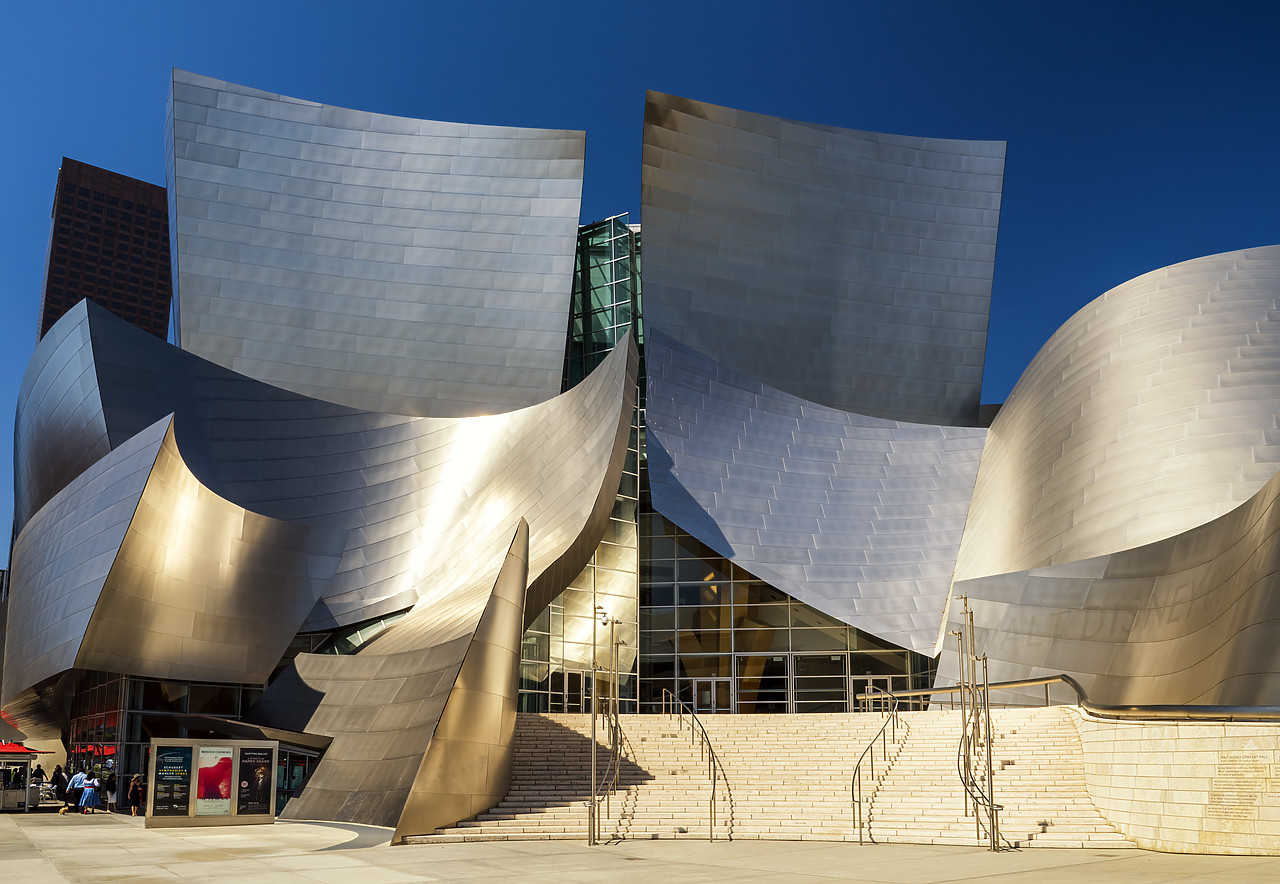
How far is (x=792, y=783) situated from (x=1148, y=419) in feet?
37.4

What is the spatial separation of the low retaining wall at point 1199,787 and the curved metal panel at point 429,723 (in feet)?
29.7

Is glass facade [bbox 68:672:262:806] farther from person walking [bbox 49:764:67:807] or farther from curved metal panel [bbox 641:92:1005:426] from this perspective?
curved metal panel [bbox 641:92:1005:426]

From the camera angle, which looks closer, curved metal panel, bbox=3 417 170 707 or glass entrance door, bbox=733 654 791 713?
curved metal panel, bbox=3 417 170 707

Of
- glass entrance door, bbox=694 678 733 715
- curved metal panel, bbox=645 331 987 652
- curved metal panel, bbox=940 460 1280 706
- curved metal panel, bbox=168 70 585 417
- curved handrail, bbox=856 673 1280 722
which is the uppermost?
curved metal panel, bbox=168 70 585 417

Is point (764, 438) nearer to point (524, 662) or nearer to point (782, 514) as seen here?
point (782, 514)

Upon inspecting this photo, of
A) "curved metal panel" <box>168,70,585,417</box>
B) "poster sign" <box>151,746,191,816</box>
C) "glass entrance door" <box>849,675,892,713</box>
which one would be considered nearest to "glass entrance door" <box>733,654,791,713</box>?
"glass entrance door" <box>849,675,892,713</box>

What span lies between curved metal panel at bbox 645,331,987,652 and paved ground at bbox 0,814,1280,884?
1413 cm

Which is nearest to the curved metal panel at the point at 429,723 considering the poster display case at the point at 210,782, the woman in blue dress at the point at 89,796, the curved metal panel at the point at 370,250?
the poster display case at the point at 210,782

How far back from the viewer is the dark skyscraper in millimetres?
156375

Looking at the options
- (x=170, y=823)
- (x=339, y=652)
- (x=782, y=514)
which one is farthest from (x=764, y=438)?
(x=170, y=823)

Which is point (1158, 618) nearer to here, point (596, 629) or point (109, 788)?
point (596, 629)

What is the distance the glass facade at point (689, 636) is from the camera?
2794 cm

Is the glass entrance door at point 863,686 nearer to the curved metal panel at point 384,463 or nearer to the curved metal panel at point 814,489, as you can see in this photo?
the curved metal panel at point 814,489

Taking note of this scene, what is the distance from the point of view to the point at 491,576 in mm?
22172
